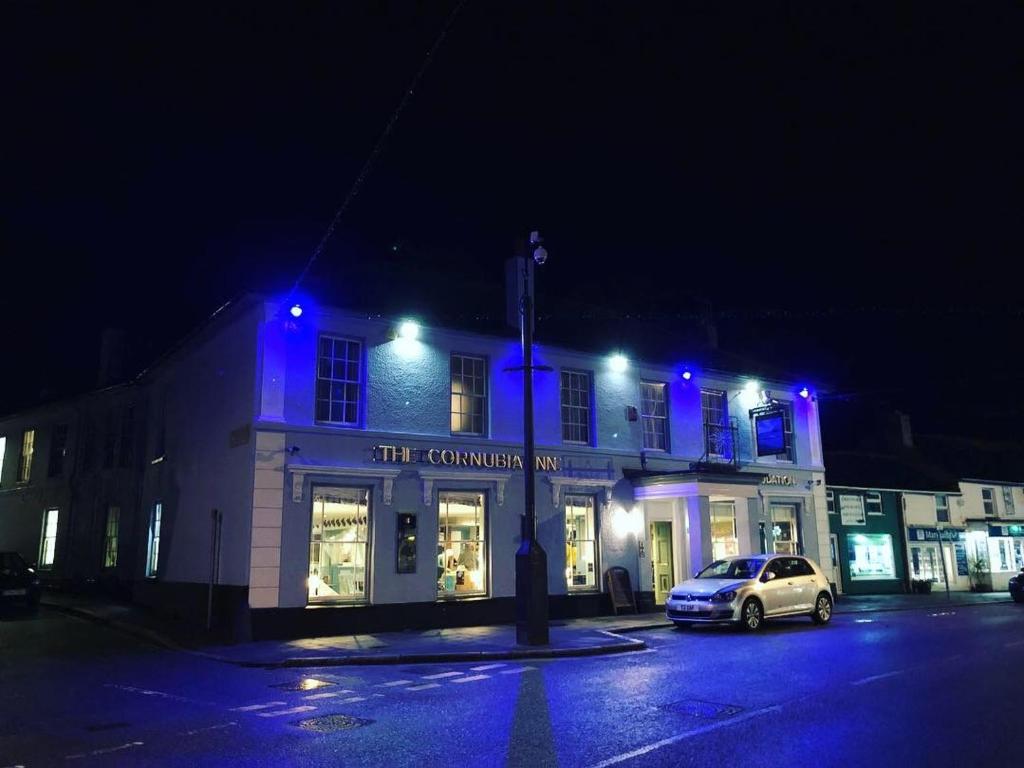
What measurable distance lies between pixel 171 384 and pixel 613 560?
1303 centimetres

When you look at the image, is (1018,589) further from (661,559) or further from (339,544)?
(339,544)

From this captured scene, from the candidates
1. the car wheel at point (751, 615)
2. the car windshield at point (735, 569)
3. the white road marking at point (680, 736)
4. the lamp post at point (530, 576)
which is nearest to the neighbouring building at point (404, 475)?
the car windshield at point (735, 569)

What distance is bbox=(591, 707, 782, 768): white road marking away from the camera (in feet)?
20.7

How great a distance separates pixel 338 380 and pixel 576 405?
21.9ft

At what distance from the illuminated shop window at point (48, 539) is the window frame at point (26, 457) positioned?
2115 mm

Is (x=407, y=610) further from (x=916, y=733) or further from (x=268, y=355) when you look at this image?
(x=916, y=733)

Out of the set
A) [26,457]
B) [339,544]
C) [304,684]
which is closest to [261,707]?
[304,684]

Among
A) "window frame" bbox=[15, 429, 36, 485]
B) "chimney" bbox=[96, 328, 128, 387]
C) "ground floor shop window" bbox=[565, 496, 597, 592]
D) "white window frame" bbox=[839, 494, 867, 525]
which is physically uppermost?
"chimney" bbox=[96, 328, 128, 387]

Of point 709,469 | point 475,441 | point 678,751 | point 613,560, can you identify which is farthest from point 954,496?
point 678,751

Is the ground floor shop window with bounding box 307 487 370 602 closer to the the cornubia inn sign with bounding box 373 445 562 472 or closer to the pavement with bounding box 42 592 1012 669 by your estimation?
the the cornubia inn sign with bounding box 373 445 562 472

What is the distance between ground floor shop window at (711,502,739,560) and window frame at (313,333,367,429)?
1071 centimetres

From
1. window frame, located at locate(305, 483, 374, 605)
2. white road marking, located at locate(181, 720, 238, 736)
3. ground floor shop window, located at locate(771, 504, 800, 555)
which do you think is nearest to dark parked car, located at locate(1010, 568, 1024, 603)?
ground floor shop window, located at locate(771, 504, 800, 555)

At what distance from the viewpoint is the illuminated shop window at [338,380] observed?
1694 cm

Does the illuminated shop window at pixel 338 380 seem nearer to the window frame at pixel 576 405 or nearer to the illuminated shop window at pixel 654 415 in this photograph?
the window frame at pixel 576 405
